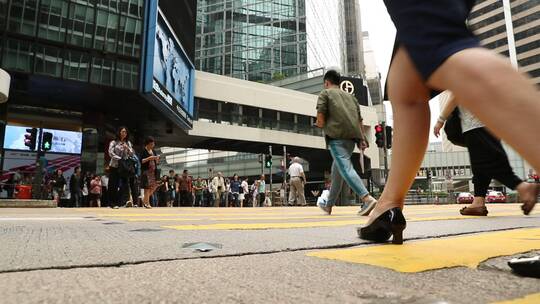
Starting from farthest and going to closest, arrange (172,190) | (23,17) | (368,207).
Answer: (23,17) < (172,190) < (368,207)

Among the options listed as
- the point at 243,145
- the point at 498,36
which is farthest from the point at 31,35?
the point at 498,36

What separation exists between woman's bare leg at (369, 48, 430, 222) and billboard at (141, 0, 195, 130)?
1978cm

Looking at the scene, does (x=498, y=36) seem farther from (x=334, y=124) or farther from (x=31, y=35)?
(x=334, y=124)

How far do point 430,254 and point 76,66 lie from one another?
2194cm

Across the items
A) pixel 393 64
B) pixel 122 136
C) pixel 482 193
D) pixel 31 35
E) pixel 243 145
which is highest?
pixel 31 35

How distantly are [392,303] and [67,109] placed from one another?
2497 centimetres

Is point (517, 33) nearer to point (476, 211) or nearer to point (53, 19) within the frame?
point (53, 19)

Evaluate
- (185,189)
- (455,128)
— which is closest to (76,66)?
(185,189)

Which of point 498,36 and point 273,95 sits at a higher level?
point 498,36

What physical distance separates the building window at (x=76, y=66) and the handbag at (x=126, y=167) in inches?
524

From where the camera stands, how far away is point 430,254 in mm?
1673

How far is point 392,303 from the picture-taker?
91 centimetres

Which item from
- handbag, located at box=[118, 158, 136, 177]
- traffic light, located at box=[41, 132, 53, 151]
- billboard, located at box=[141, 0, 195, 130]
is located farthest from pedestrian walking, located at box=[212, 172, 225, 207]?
handbag, located at box=[118, 158, 136, 177]

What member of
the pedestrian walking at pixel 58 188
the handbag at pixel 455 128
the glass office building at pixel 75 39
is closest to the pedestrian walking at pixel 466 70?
the handbag at pixel 455 128
